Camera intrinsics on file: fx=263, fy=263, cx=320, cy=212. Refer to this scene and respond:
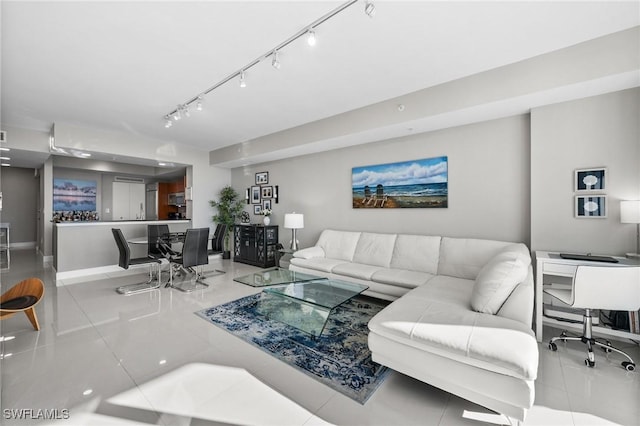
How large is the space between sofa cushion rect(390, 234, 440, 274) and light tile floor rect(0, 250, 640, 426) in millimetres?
1346

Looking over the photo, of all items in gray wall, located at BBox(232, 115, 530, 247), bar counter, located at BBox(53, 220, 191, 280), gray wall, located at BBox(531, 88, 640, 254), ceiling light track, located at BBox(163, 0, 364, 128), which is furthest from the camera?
bar counter, located at BBox(53, 220, 191, 280)

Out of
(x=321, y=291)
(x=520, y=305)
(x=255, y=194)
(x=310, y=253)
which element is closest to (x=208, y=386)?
(x=321, y=291)

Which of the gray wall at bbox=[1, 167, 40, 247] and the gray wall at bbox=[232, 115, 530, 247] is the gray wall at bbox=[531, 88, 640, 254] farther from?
the gray wall at bbox=[1, 167, 40, 247]

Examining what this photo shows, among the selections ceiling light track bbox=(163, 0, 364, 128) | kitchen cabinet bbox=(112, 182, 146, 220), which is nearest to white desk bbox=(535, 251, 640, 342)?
ceiling light track bbox=(163, 0, 364, 128)

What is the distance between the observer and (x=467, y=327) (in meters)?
1.79

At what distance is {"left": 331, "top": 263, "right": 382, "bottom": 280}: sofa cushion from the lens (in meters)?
3.60

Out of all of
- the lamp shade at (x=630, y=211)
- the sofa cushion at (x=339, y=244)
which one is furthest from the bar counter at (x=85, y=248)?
the lamp shade at (x=630, y=211)

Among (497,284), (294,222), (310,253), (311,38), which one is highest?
(311,38)

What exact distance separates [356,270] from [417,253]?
89 centimetres

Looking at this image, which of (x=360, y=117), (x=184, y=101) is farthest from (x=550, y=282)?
(x=184, y=101)

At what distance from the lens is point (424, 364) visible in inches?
70.9

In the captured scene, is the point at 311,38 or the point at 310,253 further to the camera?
the point at 310,253

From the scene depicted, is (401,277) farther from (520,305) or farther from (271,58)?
(271,58)

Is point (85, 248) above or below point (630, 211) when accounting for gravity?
below
